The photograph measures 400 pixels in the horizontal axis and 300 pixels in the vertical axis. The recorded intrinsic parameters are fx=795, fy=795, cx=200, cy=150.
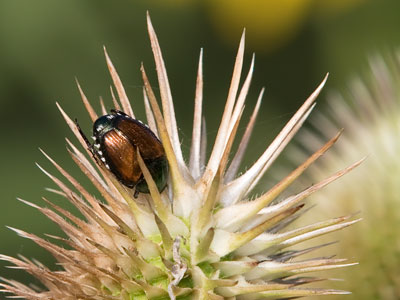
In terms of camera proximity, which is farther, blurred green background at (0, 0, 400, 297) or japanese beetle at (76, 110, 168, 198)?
blurred green background at (0, 0, 400, 297)

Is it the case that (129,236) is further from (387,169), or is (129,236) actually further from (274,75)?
(274,75)

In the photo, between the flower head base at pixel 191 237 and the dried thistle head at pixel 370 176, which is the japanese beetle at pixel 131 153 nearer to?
the flower head base at pixel 191 237

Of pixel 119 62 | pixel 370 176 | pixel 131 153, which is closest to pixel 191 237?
pixel 131 153

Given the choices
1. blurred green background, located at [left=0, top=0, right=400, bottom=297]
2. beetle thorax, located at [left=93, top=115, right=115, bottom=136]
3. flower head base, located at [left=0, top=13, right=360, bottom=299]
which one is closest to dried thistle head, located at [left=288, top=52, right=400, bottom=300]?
flower head base, located at [left=0, top=13, right=360, bottom=299]

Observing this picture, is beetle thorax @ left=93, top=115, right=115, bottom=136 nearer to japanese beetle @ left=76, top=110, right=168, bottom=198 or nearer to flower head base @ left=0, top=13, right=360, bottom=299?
japanese beetle @ left=76, top=110, right=168, bottom=198

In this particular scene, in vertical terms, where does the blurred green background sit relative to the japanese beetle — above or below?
above

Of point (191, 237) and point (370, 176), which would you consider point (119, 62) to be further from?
point (191, 237)
